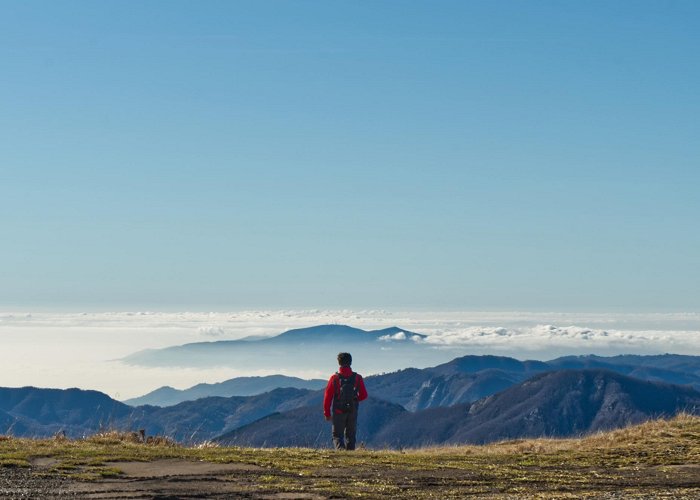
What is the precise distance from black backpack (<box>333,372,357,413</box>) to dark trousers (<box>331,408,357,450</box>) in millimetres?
166

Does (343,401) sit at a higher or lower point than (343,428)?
higher

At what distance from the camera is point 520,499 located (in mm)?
14641

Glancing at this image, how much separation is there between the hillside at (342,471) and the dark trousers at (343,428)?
3.17 meters

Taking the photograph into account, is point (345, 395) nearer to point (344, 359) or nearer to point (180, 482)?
point (344, 359)

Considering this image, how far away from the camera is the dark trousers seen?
2717 cm

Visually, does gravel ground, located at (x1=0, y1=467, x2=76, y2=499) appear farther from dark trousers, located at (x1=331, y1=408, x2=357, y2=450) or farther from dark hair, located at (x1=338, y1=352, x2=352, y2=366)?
dark hair, located at (x1=338, y1=352, x2=352, y2=366)

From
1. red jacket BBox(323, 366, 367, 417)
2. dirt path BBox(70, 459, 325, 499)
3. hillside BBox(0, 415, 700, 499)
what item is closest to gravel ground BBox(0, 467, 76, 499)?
hillside BBox(0, 415, 700, 499)

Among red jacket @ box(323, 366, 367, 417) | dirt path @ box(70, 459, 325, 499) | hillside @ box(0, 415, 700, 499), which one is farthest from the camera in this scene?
red jacket @ box(323, 366, 367, 417)

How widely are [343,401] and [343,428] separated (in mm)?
902

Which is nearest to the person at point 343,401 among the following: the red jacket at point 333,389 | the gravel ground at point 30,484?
the red jacket at point 333,389

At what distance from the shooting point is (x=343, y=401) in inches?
1072

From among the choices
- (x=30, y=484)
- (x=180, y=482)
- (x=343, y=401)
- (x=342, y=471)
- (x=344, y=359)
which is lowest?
(x=342, y=471)

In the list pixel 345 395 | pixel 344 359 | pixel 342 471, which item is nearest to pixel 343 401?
pixel 345 395

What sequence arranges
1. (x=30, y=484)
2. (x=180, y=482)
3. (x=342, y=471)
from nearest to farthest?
1. (x=30, y=484)
2. (x=180, y=482)
3. (x=342, y=471)
